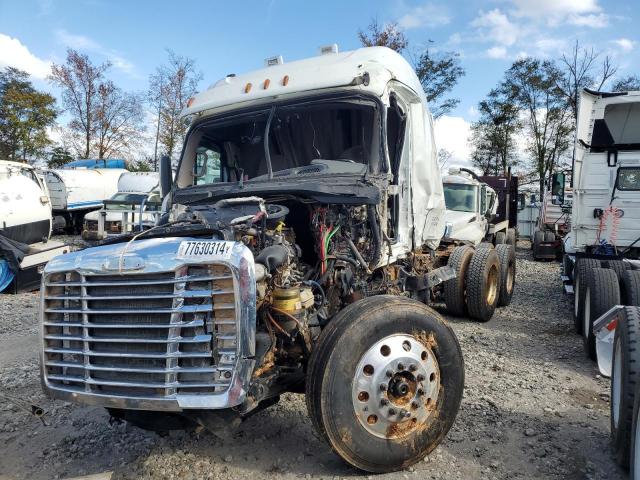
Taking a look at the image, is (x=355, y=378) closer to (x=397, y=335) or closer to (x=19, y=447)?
(x=397, y=335)

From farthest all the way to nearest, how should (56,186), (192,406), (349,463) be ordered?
1. (56,186)
2. (349,463)
3. (192,406)

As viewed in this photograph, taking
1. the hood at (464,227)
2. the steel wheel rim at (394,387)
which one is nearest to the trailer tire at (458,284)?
the hood at (464,227)

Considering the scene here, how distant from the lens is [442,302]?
8.52 metres

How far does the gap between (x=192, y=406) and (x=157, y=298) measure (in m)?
0.63

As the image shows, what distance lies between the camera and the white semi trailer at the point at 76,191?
20.1 m

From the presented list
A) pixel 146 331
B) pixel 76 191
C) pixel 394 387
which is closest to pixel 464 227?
pixel 394 387

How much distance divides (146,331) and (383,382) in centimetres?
146

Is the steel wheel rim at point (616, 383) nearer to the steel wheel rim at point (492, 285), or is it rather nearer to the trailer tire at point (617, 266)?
the trailer tire at point (617, 266)

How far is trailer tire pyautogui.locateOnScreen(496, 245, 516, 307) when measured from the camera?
8.16m

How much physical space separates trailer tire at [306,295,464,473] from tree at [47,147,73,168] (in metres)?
32.7

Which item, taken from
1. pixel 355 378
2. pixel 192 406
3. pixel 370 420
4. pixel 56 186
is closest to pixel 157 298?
pixel 192 406

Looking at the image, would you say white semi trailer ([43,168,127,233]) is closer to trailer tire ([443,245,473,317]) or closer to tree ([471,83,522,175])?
trailer tire ([443,245,473,317])

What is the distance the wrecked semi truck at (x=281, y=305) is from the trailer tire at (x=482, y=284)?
3.04 metres

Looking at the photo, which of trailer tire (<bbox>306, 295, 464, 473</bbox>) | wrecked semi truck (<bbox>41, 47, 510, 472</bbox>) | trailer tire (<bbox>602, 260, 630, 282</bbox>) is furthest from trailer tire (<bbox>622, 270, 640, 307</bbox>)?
trailer tire (<bbox>306, 295, 464, 473</bbox>)
